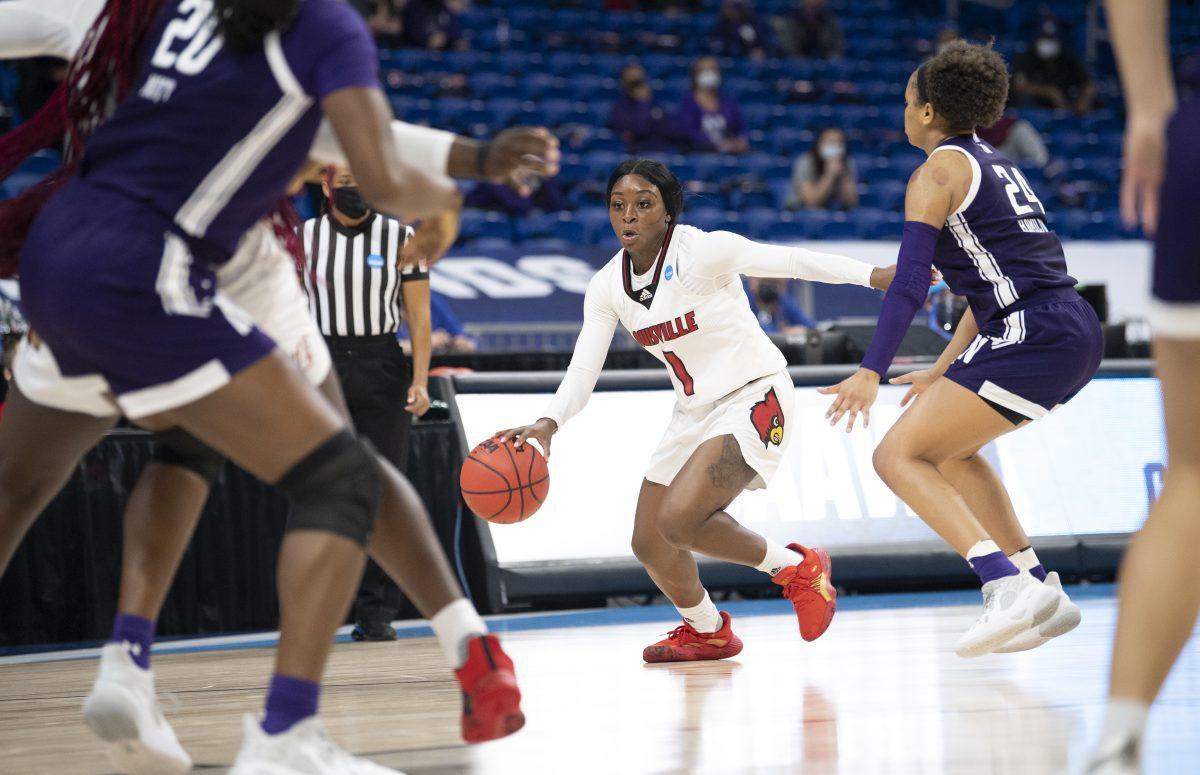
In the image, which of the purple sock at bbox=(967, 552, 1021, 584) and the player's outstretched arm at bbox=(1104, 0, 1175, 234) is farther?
the purple sock at bbox=(967, 552, 1021, 584)

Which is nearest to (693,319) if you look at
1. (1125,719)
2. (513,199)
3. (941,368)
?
(941,368)

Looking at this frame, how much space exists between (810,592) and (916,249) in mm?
1385

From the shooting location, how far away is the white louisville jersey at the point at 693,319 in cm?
488

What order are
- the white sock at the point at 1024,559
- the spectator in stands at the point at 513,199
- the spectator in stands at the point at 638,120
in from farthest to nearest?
the spectator in stands at the point at 638,120, the spectator in stands at the point at 513,199, the white sock at the point at 1024,559

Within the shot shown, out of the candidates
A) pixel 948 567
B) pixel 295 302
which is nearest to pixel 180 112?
pixel 295 302

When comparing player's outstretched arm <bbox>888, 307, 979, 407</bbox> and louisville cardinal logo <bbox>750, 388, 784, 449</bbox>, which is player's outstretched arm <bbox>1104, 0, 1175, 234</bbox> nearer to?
player's outstretched arm <bbox>888, 307, 979, 407</bbox>

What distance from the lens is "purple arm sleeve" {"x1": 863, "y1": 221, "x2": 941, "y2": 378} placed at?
420 centimetres

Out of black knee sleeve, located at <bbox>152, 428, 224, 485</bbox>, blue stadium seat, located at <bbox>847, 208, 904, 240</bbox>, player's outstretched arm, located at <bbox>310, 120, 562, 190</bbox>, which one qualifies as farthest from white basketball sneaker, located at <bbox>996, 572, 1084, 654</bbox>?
blue stadium seat, located at <bbox>847, 208, 904, 240</bbox>

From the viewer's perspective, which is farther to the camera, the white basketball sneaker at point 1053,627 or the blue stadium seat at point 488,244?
the blue stadium seat at point 488,244

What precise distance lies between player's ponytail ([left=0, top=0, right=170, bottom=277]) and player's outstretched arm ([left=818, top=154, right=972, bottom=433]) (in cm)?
223

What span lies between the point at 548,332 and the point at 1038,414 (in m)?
5.55

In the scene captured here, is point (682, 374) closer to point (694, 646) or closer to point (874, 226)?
point (694, 646)

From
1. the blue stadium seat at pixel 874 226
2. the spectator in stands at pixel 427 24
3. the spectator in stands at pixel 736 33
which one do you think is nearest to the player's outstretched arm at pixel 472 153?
the blue stadium seat at pixel 874 226

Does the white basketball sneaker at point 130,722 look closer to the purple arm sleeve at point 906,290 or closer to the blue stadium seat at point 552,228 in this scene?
the purple arm sleeve at point 906,290
